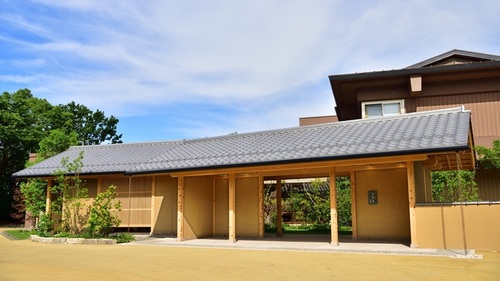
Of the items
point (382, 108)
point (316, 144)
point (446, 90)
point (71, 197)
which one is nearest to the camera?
point (316, 144)

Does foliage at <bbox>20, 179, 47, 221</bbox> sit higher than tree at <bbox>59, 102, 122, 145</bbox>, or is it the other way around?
tree at <bbox>59, 102, 122, 145</bbox>

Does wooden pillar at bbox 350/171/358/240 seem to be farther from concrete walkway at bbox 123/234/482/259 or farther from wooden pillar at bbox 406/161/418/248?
wooden pillar at bbox 406/161/418/248

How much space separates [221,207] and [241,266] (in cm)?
746

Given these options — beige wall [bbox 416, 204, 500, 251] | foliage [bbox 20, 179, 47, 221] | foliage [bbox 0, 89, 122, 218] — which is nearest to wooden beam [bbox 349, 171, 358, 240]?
beige wall [bbox 416, 204, 500, 251]

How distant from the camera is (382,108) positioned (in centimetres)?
1552

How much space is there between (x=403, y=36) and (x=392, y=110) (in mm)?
2629

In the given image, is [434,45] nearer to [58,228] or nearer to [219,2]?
[219,2]

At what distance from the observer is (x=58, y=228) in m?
17.1

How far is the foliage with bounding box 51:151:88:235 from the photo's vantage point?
15781 millimetres

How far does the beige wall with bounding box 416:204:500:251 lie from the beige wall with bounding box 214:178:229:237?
23.5ft

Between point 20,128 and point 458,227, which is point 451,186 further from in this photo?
point 20,128

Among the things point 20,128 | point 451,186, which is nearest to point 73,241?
point 451,186

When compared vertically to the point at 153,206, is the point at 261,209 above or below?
below

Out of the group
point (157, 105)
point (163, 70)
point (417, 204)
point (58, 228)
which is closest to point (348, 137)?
point (417, 204)
